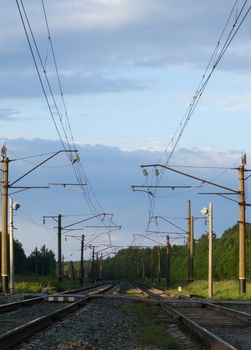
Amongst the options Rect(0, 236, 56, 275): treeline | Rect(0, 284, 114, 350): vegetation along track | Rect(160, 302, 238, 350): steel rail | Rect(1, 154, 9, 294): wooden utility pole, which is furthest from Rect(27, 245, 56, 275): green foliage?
Rect(160, 302, 238, 350): steel rail

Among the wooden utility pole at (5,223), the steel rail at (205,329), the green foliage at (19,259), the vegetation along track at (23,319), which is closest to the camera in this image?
the steel rail at (205,329)

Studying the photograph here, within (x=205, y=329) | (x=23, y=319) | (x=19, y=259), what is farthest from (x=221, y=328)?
(x=19, y=259)

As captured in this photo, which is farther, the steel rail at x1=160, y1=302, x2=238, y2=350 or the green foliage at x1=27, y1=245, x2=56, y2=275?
the green foliage at x1=27, y1=245, x2=56, y2=275

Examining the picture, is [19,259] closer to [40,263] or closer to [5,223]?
[40,263]

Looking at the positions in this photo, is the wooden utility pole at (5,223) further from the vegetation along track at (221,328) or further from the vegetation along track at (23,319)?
the vegetation along track at (221,328)

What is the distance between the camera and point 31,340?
1421 centimetres

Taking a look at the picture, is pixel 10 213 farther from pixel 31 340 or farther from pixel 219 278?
pixel 219 278

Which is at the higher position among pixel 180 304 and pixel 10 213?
pixel 10 213

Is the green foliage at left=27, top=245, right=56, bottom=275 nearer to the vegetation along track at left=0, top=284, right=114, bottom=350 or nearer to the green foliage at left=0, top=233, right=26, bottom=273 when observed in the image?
the green foliage at left=0, top=233, right=26, bottom=273

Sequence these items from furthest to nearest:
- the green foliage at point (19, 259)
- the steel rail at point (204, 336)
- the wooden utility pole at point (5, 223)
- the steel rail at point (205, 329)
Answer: the green foliage at point (19, 259) < the wooden utility pole at point (5, 223) < the steel rail at point (205, 329) < the steel rail at point (204, 336)

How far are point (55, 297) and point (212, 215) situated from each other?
20.8m

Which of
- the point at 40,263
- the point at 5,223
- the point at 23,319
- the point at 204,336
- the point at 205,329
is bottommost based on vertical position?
the point at 40,263

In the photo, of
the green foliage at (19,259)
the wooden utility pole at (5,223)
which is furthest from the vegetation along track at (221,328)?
the green foliage at (19,259)

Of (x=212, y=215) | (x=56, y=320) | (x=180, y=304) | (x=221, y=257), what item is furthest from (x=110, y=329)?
(x=221, y=257)
